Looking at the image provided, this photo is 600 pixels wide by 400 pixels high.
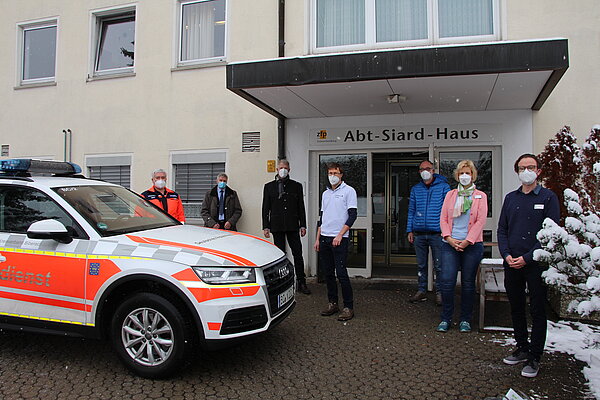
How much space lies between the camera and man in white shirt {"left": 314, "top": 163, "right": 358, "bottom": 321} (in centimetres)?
539

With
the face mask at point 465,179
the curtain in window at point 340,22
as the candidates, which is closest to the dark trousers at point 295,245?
A: the face mask at point 465,179

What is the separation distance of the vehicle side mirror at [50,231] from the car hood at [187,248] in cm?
29

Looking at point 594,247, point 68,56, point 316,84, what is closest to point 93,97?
point 68,56

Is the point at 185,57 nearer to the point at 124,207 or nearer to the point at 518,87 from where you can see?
the point at 124,207

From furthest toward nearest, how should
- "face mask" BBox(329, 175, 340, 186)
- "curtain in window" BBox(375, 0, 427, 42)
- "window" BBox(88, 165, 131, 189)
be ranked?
"window" BBox(88, 165, 131, 189), "curtain in window" BBox(375, 0, 427, 42), "face mask" BBox(329, 175, 340, 186)

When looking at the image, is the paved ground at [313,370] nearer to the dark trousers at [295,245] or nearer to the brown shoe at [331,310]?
the brown shoe at [331,310]

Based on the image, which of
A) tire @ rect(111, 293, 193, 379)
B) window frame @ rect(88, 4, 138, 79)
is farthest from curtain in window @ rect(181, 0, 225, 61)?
tire @ rect(111, 293, 193, 379)

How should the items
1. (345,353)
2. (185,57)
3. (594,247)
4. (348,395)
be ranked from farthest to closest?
(185,57), (345,353), (348,395), (594,247)

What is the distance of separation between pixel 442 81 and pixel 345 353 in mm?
3589

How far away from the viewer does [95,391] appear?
361cm

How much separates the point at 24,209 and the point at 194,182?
4595 mm

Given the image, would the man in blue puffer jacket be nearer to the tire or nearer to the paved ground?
the paved ground

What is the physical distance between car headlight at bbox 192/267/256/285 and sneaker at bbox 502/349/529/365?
7.94ft

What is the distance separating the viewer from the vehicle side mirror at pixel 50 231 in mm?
3760
